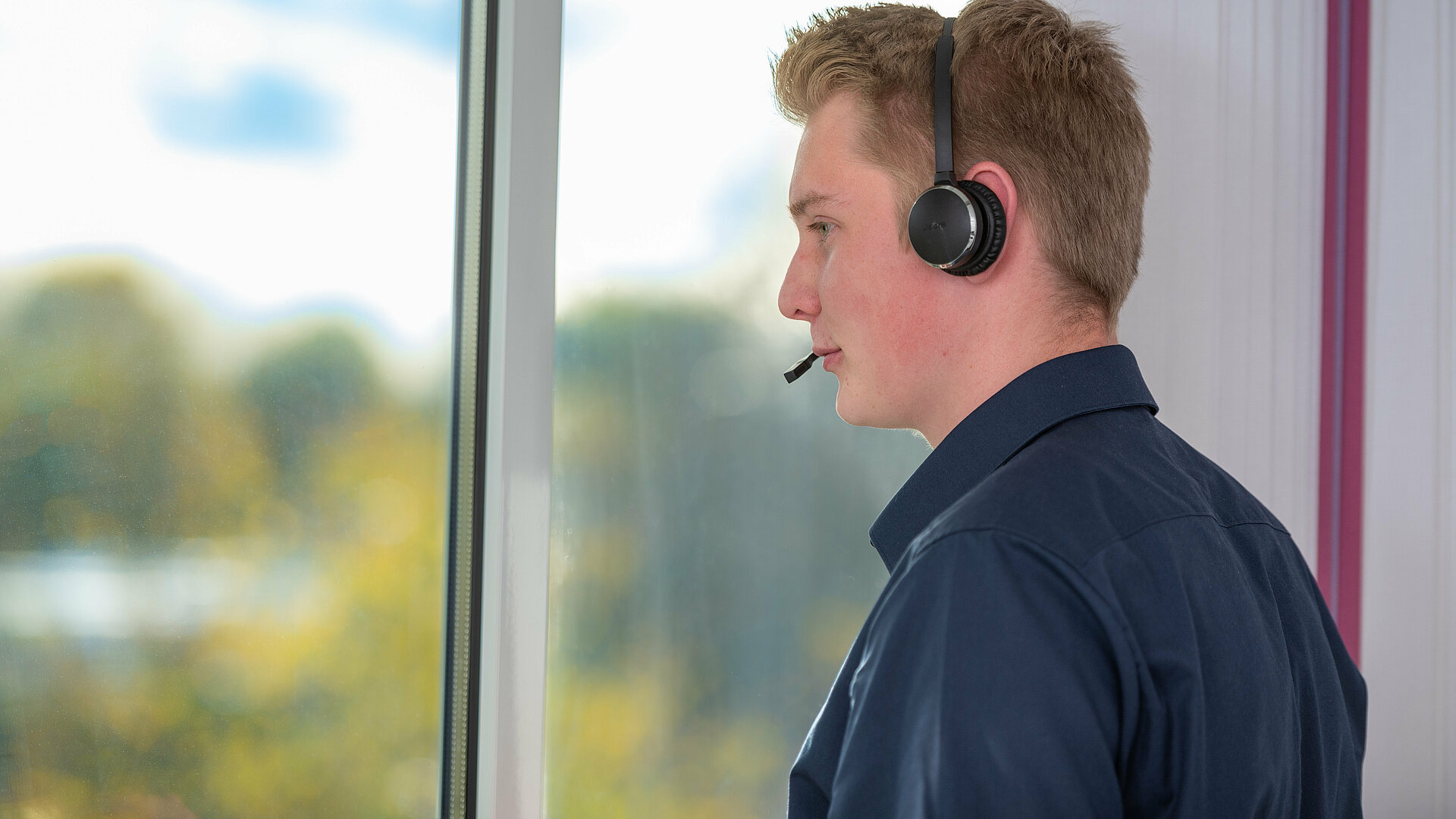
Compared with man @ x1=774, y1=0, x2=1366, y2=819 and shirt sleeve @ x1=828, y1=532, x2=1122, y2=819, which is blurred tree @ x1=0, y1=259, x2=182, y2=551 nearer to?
man @ x1=774, y1=0, x2=1366, y2=819

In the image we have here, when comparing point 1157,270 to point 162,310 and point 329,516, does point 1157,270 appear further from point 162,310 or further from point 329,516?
point 162,310

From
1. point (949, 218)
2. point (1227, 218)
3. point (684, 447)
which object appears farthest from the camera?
point (1227, 218)

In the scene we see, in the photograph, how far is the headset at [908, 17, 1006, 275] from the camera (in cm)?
71

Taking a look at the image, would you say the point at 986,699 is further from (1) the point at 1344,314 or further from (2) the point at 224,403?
(1) the point at 1344,314

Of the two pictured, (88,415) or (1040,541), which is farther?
(88,415)

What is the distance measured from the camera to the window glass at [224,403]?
2.89 feet

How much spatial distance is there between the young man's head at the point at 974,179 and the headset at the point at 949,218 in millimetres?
21

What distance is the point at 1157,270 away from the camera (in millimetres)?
1364

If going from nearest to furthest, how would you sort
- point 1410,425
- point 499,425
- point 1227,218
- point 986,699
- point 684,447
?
1. point 986,699
2. point 499,425
3. point 684,447
4. point 1227,218
5. point 1410,425

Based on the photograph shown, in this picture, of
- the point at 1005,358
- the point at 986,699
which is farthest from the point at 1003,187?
the point at 986,699

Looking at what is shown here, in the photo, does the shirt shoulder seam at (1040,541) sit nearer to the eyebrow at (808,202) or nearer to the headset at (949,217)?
the headset at (949,217)

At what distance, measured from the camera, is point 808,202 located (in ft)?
2.81

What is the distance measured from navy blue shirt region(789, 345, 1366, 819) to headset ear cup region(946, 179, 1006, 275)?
13cm

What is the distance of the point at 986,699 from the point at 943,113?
46cm
